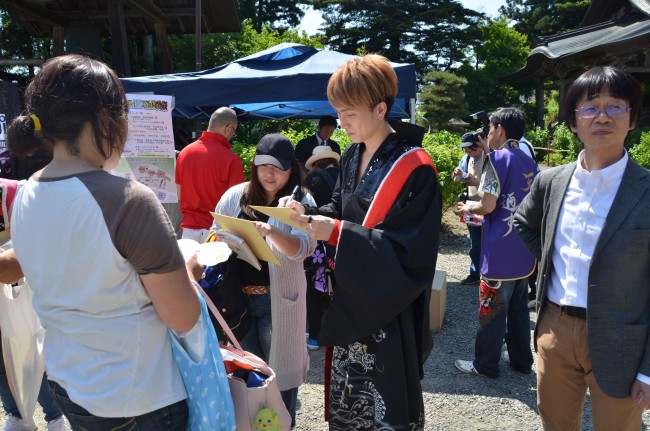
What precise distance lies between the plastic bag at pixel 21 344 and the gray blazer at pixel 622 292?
2.40 metres

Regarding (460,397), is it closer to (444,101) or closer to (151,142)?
(151,142)

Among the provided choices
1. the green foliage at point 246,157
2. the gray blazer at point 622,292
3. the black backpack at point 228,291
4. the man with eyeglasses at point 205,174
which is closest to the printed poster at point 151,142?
the man with eyeglasses at point 205,174

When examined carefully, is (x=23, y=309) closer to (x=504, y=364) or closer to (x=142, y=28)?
(x=504, y=364)

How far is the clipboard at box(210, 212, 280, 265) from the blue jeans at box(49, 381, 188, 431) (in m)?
0.76

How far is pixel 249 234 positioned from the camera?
2.12 m

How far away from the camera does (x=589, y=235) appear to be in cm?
193

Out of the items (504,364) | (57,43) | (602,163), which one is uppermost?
(57,43)

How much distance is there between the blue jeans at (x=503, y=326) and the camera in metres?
3.65

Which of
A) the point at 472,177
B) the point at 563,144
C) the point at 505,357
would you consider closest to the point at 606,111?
the point at 505,357

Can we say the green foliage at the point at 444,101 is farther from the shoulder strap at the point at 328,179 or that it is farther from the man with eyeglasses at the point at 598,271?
the man with eyeglasses at the point at 598,271

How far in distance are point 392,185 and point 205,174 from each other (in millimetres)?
2927

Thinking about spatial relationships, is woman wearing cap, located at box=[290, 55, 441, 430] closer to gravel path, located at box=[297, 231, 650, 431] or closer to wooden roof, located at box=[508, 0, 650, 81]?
gravel path, located at box=[297, 231, 650, 431]

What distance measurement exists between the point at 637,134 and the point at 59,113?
628 inches

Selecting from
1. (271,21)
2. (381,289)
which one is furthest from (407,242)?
(271,21)
